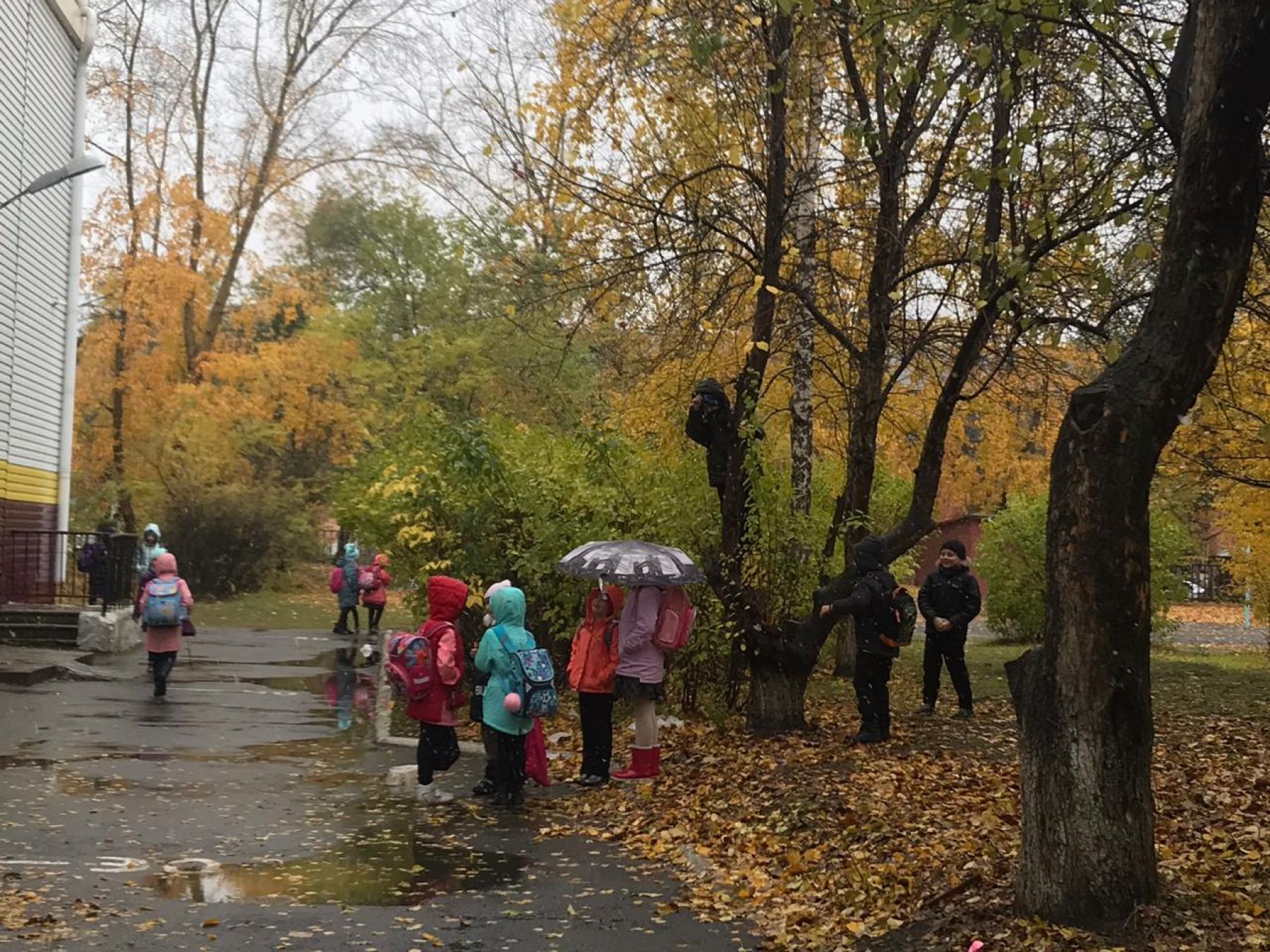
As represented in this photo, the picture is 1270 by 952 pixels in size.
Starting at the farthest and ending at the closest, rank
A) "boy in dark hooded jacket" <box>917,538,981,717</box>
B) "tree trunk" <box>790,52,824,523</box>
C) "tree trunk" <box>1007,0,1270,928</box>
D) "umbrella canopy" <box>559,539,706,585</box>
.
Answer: "boy in dark hooded jacket" <box>917,538,981,717</box>, "tree trunk" <box>790,52,824,523</box>, "umbrella canopy" <box>559,539,706,585</box>, "tree trunk" <box>1007,0,1270,928</box>

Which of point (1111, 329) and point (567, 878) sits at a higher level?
point (1111, 329)

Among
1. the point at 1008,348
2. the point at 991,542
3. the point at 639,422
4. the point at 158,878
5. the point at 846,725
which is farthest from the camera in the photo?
the point at 991,542

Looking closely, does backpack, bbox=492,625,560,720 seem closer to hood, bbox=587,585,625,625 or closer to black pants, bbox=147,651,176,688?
hood, bbox=587,585,625,625

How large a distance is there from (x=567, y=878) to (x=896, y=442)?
53.3ft

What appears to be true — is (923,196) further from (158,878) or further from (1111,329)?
(158,878)

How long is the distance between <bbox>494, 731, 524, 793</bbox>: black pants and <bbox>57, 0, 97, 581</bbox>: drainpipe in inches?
718

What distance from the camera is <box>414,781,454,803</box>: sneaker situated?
9.96 meters

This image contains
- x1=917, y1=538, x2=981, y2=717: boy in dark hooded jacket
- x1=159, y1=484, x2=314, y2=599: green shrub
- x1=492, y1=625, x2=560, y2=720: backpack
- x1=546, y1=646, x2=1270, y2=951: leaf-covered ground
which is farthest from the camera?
x1=159, y1=484, x2=314, y2=599: green shrub

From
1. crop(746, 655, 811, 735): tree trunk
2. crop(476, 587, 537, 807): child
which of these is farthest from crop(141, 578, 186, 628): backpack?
crop(746, 655, 811, 735): tree trunk

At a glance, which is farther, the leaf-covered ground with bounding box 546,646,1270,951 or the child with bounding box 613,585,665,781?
the child with bounding box 613,585,665,781

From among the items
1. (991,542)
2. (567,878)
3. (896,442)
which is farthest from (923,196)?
(991,542)

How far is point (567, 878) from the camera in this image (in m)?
7.63

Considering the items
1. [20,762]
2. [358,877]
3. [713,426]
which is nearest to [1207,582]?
[713,426]

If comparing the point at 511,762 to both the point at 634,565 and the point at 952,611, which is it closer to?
the point at 634,565
